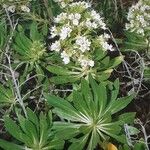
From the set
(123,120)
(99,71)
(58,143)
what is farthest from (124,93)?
(58,143)

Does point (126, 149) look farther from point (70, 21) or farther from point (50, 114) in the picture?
point (70, 21)

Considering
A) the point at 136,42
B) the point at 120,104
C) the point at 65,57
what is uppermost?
the point at 65,57

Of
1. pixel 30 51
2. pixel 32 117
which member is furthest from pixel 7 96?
pixel 32 117

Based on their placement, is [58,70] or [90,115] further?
[58,70]

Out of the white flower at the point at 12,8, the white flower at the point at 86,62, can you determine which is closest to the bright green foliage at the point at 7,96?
the white flower at the point at 86,62

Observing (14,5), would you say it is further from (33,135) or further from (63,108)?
(33,135)

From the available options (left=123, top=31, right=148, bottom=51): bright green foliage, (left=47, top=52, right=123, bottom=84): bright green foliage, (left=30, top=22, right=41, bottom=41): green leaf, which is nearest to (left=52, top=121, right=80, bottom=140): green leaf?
(left=47, top=52, right=123, bottom=84): bright green foliage

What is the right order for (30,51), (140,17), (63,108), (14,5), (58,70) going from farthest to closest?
1. (14,5)
2. (140,17)
3. (30,51)
4. (58,70)
5. (63,108)

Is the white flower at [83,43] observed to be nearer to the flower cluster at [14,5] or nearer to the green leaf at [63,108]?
the green leaf at [63,108]

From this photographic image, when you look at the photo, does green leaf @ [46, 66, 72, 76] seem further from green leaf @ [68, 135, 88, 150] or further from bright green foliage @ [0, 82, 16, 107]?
green leaf @ [68, 135, 88, 150]
